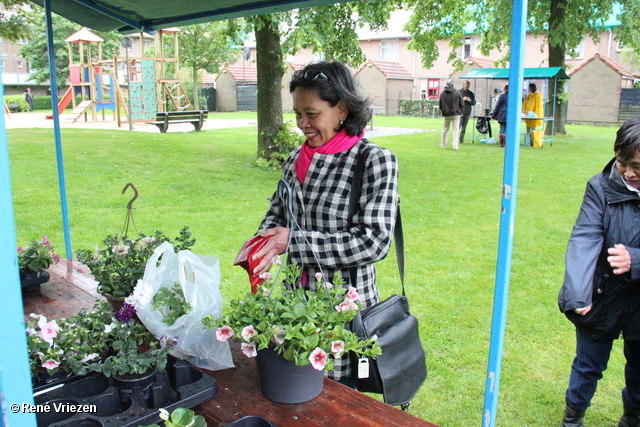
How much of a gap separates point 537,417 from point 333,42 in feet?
28.8

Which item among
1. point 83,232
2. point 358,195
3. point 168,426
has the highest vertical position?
point 358,195

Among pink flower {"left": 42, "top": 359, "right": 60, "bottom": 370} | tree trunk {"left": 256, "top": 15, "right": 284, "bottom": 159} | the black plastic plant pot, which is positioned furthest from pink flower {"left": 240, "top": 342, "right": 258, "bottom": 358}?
tree trunk {"left": 256, "top": 15, "right": 284, "bottom": 159}

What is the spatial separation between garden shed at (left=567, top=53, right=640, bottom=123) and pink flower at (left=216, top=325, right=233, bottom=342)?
2934 centimetres

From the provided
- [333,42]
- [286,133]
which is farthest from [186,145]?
[333,42]

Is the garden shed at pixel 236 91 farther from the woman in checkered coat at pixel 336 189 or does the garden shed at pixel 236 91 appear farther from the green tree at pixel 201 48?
the woman in checkered coat at pixel 336 189

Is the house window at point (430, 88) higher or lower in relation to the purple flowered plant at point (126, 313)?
higher

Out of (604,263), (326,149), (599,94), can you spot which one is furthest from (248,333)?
(599,94)

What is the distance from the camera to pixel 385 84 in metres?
36.5

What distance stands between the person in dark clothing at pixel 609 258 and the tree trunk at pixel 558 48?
15083mm

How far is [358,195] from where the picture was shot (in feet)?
6.23

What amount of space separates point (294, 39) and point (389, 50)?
36924 mm

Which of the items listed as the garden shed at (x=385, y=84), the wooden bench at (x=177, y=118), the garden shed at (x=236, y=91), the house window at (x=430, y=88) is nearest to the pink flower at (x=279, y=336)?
the wooden bench at (x=177, y=118)

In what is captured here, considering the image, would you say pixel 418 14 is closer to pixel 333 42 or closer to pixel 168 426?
pixel 333 42

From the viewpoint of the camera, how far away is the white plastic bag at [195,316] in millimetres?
1765
